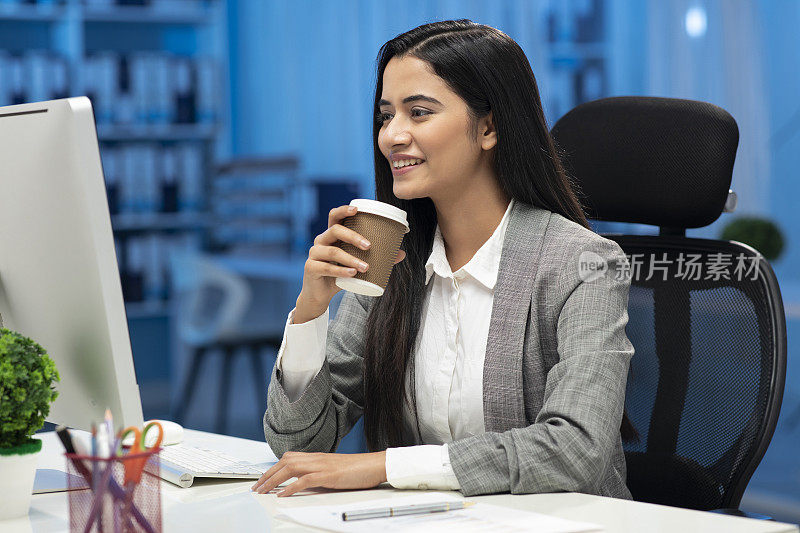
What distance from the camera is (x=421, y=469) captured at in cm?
122

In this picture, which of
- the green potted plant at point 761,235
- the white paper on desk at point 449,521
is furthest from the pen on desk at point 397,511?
the green potted plant at point 761,235

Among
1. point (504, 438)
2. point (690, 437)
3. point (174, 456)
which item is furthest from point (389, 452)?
point (690, 437)

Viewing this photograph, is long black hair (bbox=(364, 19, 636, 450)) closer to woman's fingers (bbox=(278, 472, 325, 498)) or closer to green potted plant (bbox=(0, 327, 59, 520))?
woman's fingers (bbox=(278, 472, 325, 498))

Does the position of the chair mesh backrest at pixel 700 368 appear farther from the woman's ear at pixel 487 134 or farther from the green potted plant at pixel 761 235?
the green potted plant at pixel 761 235

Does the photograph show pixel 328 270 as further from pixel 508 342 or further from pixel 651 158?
pixel 651 158

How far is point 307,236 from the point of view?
4.56m

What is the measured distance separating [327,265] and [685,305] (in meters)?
0.67

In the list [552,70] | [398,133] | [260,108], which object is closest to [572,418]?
[398,133]

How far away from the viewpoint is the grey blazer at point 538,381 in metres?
1.22

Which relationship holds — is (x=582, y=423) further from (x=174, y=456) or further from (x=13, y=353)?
(x=13, y=353)

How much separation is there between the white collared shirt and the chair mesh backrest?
31 centimetres

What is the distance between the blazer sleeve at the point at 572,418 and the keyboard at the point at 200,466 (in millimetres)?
299

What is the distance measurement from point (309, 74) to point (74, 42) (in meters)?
1.11

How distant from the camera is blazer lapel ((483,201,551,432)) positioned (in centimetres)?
141
